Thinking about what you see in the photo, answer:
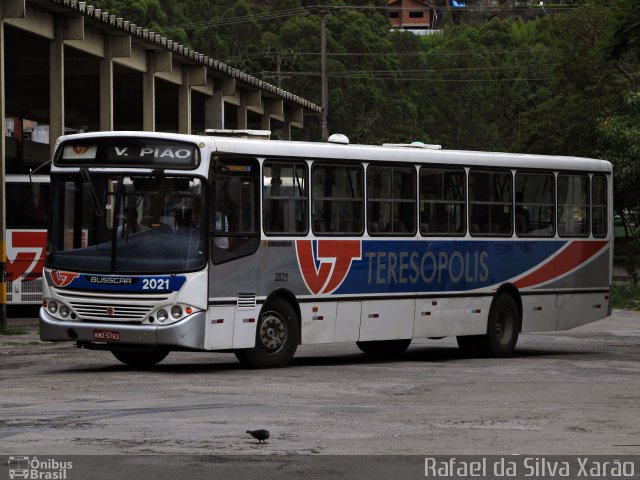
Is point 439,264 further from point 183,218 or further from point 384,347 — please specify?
point 183,218

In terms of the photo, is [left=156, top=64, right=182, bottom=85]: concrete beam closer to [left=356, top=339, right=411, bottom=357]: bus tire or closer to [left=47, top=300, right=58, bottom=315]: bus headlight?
[left=356, top=339, right=411, bottom=357]: bus tire

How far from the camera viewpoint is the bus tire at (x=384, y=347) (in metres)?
23.3

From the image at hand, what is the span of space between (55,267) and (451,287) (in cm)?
622

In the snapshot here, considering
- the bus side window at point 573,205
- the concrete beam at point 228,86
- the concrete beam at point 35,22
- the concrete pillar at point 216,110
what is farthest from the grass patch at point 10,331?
the concrete beam at point 228,86

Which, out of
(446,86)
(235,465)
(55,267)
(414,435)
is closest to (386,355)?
(55,267)

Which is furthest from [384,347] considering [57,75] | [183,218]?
[57,75]

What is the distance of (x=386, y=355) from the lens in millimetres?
23391

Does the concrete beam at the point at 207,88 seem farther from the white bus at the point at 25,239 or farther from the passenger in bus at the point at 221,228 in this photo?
the passenger in bus at the point at 221,228

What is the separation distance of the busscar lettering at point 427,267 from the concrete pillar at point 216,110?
80.3 ft

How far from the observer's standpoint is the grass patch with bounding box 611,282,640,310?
136ft

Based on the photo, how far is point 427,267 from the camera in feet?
71.3

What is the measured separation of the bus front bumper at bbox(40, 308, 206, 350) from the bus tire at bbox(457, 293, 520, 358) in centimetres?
616

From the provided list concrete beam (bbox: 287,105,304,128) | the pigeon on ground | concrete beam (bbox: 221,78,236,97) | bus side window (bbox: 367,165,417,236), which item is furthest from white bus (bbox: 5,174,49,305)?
concrete beam (bbox: 287,105,304,128)

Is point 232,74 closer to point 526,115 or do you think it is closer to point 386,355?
point 386,355
